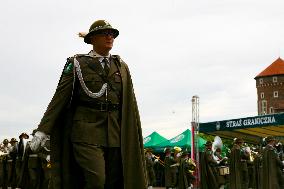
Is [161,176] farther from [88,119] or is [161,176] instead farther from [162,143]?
[88,119]

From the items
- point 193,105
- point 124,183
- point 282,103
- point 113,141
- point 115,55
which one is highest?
point 282,103

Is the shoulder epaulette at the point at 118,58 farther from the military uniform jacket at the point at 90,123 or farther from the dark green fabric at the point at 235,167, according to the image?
the dark green fabric at the point at 235,167

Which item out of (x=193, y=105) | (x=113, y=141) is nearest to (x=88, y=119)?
(x=113, y=141)

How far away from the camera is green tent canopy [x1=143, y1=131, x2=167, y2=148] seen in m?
36.3

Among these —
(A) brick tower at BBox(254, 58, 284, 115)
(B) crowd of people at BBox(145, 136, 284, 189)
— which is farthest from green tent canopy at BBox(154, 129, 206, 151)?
(A) brick tower at BBox(254, 58, 284, 115)

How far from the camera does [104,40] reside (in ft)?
19.1

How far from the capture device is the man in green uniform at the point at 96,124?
18.1 feet

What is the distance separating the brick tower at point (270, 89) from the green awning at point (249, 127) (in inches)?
3459

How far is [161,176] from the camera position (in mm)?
36250

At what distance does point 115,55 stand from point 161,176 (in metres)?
30.7

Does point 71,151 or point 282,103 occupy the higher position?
point 282,103

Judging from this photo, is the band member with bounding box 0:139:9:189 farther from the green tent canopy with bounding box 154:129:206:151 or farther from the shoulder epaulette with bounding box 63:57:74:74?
the shoulder epaulette with bounding box 63:57:74:74

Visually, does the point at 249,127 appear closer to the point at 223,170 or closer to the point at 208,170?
the point at 223,170

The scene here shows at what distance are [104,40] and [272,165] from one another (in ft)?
44.8
